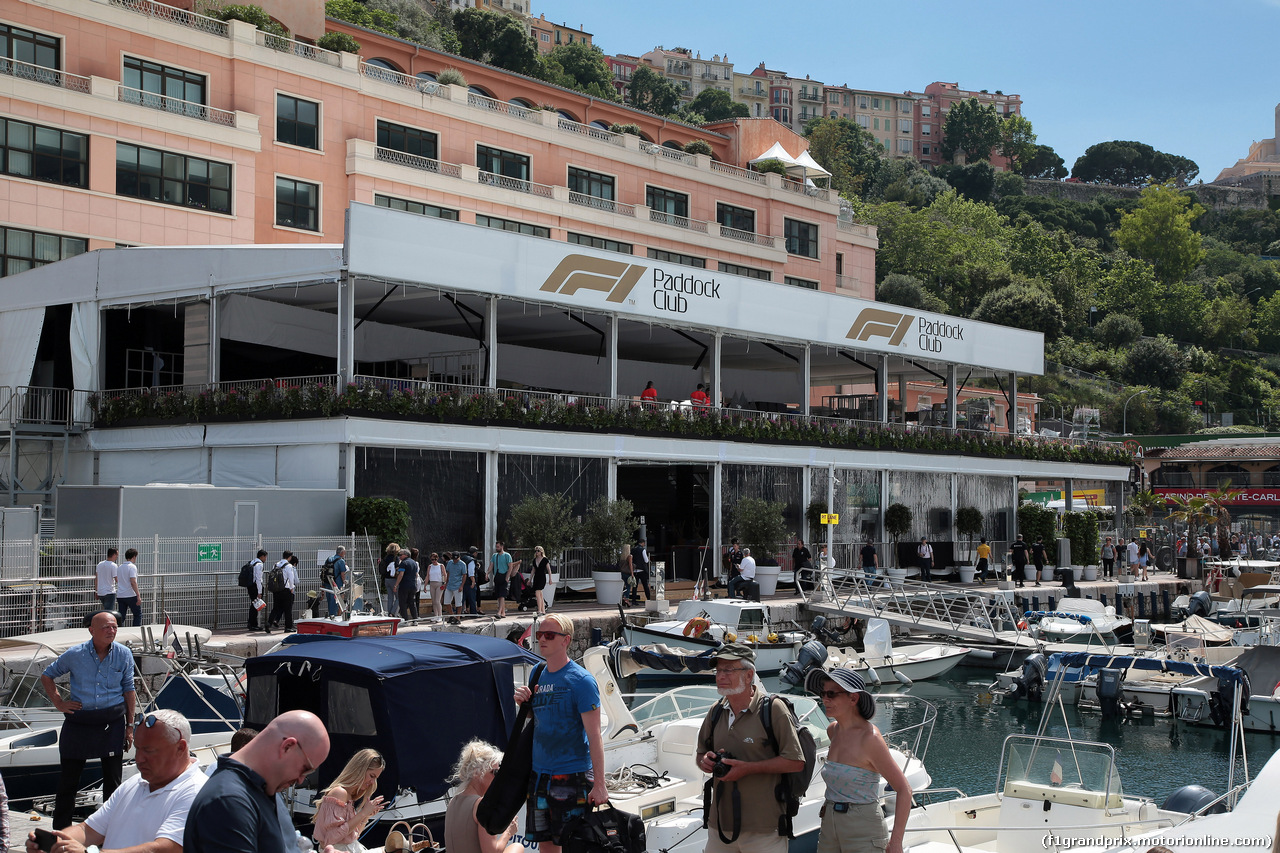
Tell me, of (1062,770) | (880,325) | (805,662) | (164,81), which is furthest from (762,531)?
(164,81)

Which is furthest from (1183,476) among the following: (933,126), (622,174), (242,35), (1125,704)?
(933,126)

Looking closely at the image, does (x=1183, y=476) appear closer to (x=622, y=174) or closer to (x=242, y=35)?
(x=622, y=174)

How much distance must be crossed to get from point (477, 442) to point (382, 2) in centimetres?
7589

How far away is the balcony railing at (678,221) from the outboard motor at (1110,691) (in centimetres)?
3683

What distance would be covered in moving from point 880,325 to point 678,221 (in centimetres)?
1813

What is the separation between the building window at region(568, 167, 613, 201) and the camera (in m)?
55.7

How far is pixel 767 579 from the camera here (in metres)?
35.7

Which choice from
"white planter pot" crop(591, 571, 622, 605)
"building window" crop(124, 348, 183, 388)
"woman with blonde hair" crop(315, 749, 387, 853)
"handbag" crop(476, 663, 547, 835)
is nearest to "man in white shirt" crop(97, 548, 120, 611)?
"white planter pot" crop(591, 571, 622, 605)

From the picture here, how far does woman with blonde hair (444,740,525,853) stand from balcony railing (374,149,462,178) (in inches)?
1696

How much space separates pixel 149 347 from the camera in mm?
35719

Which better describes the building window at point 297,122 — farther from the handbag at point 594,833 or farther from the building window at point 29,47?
the handbag at point 594,833

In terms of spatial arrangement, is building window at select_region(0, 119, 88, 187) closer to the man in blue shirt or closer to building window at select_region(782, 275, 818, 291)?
the man in blue shirt

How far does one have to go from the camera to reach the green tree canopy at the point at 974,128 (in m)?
180

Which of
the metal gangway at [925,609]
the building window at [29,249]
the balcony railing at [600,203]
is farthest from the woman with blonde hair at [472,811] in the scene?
the balcony railing at [600,203]
